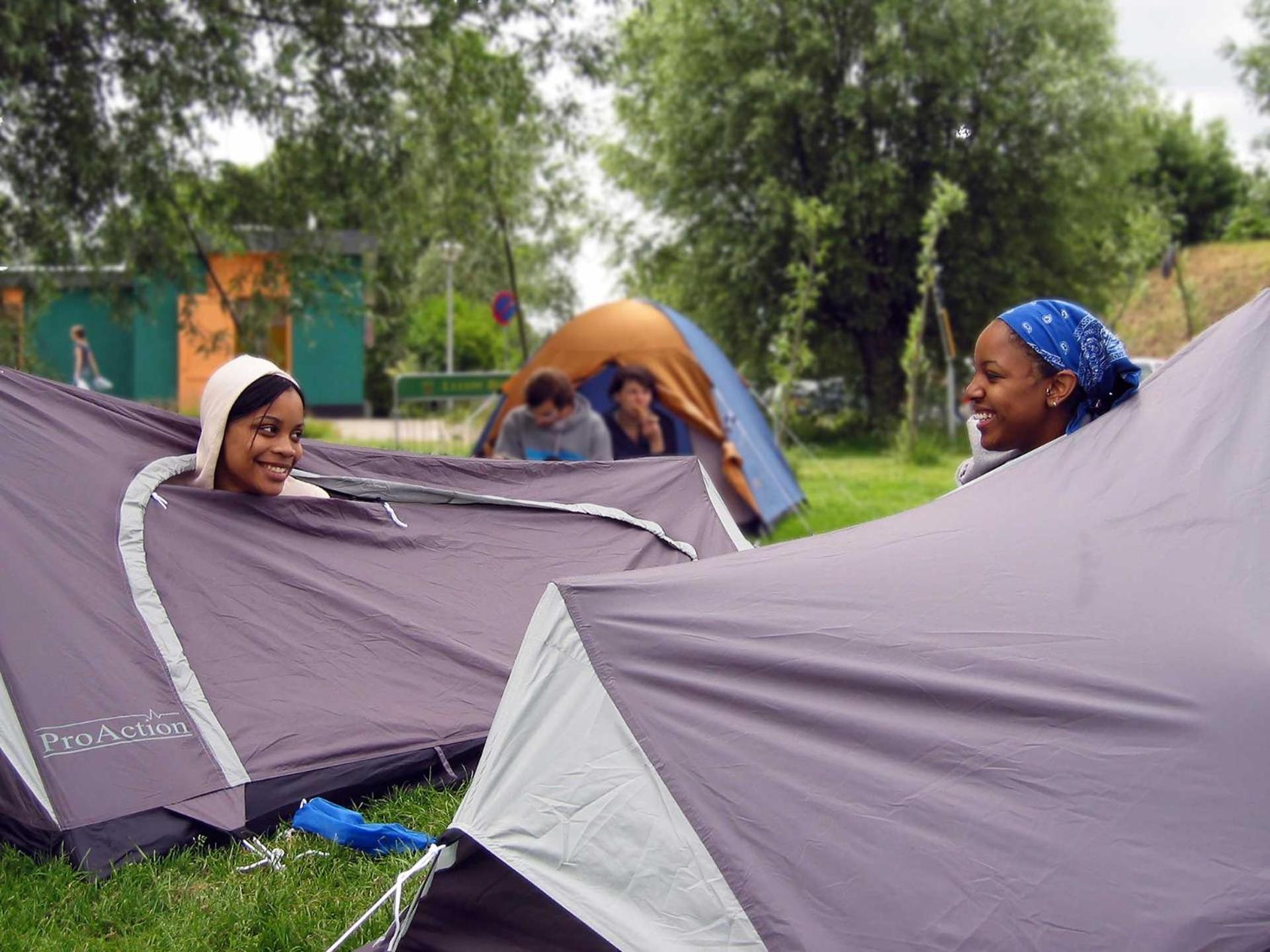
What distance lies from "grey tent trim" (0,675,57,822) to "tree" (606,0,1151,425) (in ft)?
57.1

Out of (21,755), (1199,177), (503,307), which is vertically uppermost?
(1199,177)

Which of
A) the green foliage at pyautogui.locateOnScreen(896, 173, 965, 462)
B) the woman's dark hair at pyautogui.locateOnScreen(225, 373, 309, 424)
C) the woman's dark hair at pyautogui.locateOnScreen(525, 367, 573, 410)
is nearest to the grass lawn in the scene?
the woman's dark hair at pyautogui.locateOnScreen(225, 373, 309, 424)

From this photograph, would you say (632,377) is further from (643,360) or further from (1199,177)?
(1199,177)

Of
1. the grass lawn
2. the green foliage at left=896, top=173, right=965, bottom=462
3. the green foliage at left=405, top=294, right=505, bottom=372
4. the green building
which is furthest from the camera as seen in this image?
the green foliage at left=405, top=294, right=505, bottom=372

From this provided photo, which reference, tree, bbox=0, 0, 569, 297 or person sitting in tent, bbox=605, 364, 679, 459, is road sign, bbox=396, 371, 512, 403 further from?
person sitting in tent, bbox=605, 364, 679, 459

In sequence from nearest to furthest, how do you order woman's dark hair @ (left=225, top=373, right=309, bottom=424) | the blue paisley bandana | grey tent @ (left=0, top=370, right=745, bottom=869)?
1. the blue paisley bandana
2. grey tent @ (left=0, top=370, right=745, bottom=869)
3. woman's dark hair @ (left=225, top=373, right=309, bottom=424)

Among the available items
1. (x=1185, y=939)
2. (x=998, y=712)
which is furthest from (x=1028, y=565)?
(x=1185, y=939)

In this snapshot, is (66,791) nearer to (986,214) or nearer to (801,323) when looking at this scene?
(801,323)

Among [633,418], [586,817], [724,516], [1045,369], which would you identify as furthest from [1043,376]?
[633,418]

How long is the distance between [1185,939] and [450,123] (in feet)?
32.4

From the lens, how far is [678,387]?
973 centimetres

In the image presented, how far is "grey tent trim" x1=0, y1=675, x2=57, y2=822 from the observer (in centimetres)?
317

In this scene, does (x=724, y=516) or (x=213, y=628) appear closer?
(x=213, y=628)

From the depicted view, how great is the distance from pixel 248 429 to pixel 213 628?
619 millimetres
